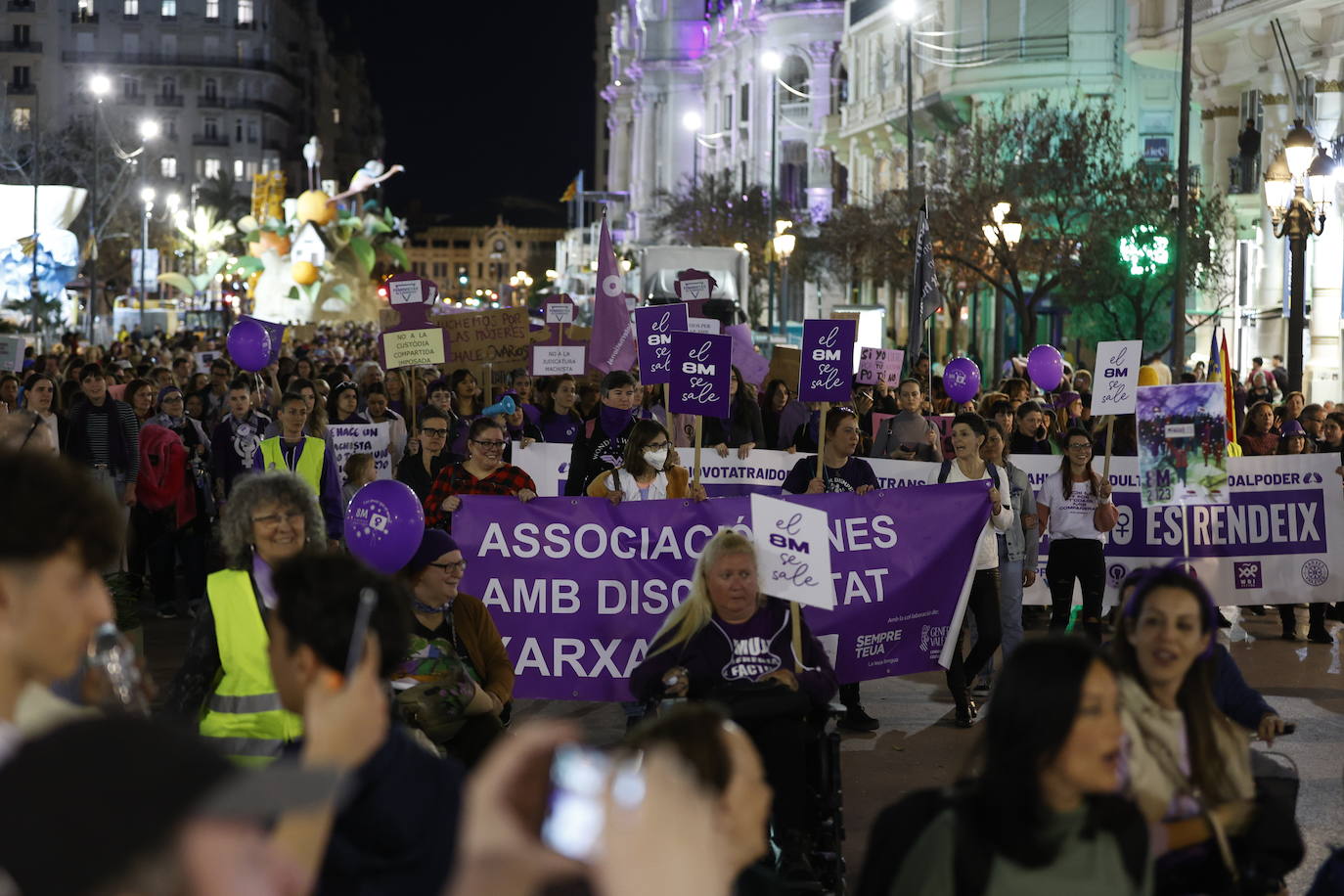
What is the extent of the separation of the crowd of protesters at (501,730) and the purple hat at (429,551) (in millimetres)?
13

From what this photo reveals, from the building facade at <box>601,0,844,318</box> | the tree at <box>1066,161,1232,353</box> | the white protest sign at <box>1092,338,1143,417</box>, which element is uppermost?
the building facade at <box>601,0,844,318</box>

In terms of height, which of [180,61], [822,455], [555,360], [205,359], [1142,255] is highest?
[180,61]

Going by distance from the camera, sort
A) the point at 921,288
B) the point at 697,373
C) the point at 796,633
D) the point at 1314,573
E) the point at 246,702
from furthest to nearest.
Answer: the point at 921,288, the point at 1314,573, the point at 697,373, the point at 796,633, the point at 246,702

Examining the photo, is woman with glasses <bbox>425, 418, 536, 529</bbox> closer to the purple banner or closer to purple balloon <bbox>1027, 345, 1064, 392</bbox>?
the purple banner

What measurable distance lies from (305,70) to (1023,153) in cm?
10795

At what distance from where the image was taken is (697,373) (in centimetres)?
1049

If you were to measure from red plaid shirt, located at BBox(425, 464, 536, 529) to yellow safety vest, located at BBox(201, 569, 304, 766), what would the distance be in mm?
4120

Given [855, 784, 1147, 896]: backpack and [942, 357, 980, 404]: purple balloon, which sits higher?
[942, 357, 980, 404]: purple balloon

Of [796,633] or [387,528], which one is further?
[796,633]

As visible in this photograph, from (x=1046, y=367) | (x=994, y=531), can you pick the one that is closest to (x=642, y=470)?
(x=994, y=531)

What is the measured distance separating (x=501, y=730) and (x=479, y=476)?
131 inches

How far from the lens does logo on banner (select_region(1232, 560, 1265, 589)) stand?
38.6 feet

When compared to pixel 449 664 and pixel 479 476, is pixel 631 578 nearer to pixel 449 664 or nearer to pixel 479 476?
pixel 479 476

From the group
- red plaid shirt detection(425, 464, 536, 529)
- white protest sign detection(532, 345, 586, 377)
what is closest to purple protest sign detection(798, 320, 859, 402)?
red plaid shirt detection(425, 464, 536, 529)
